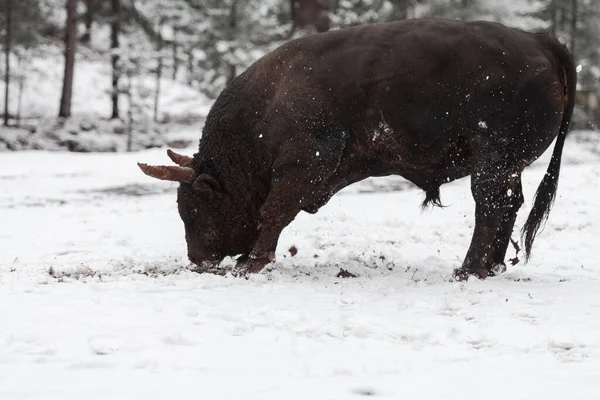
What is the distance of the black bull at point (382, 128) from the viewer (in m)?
6.71

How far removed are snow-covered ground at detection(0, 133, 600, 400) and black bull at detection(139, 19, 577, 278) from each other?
657 mm

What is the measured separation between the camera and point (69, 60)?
32.2 m

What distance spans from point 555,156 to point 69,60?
1130 inches

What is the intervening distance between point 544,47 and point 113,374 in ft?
17.3

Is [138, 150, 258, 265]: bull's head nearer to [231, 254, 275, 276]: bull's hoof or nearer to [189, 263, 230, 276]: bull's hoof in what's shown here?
[189, 263, 230, 276]: bull's hoof

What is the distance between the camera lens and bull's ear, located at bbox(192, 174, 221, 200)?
775 cm

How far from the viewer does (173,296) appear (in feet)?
18.7

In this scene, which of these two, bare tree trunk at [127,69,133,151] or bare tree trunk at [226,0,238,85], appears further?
bare tree trunk at [226,0,238,85]

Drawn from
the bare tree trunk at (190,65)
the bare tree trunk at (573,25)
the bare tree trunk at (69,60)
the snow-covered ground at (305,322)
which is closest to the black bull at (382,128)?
the snow-covered ground at (305,322)

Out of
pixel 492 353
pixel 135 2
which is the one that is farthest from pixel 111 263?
pixel 135 2

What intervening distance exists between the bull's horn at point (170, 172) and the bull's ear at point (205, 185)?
0.32 feet

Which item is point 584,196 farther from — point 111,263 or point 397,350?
point 397,350

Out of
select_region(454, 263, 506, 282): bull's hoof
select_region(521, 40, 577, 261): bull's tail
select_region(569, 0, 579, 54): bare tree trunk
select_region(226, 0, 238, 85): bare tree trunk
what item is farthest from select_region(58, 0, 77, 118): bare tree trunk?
select_region(454, 263, 506, 282): bull's hoof

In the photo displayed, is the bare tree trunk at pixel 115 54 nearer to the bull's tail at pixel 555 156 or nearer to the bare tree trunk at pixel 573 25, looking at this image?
the bare tree trunk at pixel 573 25
